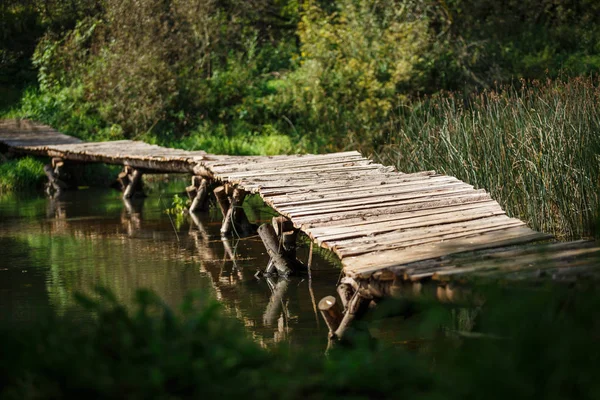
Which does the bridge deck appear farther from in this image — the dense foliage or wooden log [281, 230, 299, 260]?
the dense foliage

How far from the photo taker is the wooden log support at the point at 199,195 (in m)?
9.83

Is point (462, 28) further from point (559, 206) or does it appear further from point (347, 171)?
point (559, 206)

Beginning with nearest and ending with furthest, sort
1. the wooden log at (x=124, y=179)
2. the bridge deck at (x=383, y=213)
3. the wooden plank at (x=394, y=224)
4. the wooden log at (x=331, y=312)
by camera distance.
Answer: the bridge deck at (x=383, y=213) → the wooden log at (x=331, y=312) → the wooden plank at (x=394, y=224) → the wooden log at (x=124, y=179)

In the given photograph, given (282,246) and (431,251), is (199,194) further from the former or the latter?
(431,251)

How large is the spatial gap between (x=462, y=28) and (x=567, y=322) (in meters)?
15.6

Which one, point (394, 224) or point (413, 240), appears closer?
point (413, 240)

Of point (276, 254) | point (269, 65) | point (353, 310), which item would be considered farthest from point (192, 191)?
point (269, 65)

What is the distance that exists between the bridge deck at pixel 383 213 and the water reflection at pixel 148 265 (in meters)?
0.59

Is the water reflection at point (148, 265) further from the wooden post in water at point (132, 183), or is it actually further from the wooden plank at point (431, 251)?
the wooden post in water at point (132, 183)

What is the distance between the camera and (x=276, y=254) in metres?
6.71

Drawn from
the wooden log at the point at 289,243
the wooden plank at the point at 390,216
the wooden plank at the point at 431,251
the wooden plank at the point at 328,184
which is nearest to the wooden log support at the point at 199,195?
the wooden plank at the point at 328,184

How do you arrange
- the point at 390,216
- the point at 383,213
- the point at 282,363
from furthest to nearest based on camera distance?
the point at 383,213, the point at 390,216, the point at 282,363

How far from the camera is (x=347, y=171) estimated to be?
7645 mm

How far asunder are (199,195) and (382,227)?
201 inches
